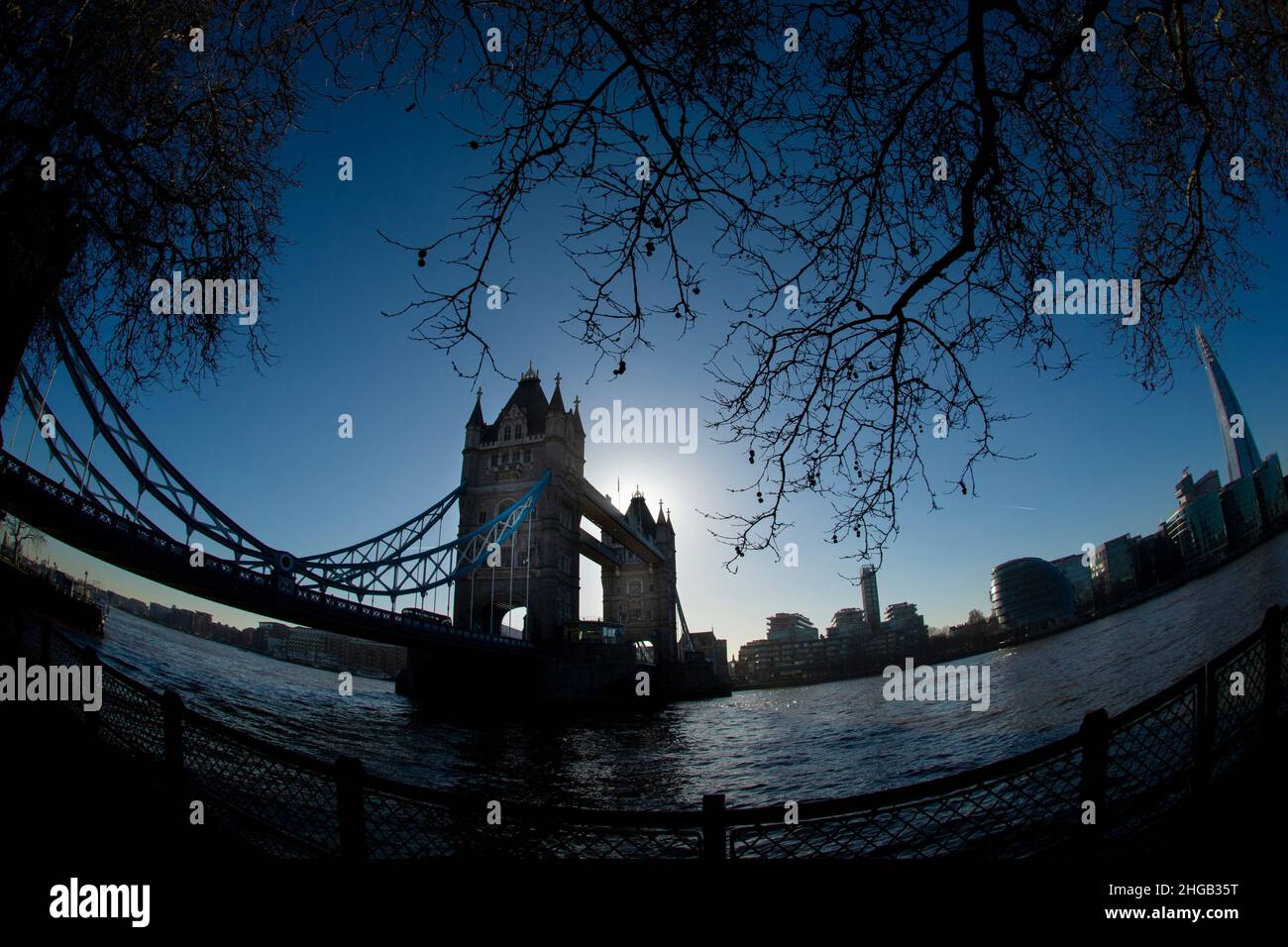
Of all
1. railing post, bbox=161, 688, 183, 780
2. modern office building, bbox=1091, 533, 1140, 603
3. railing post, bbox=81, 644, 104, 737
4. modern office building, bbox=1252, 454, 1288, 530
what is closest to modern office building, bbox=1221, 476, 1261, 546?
modern office building, bbox=1252, 454, 1288, 530

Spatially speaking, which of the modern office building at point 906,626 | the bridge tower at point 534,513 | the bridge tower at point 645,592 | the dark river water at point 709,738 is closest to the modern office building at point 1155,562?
the modern office building at point 906,626

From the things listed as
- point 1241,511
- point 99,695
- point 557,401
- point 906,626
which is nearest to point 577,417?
point 557,401

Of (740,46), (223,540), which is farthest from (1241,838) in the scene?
(223,540)

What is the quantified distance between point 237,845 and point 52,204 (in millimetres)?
4877

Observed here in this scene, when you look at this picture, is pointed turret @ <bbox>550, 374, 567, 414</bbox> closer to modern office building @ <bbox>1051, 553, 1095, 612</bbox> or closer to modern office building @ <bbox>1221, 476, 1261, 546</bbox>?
modern office building @ <bbox>1221, 476, 1261, 546</bbox>

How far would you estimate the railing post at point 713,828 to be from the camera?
2.72 metres

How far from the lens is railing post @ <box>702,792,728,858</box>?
107 inches

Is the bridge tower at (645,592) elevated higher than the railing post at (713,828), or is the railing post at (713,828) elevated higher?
the railing post at (713,828)

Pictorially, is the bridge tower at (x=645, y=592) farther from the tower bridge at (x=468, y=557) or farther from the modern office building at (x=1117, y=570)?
the modern office building at (x=1117, y=570)

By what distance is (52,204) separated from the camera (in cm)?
409

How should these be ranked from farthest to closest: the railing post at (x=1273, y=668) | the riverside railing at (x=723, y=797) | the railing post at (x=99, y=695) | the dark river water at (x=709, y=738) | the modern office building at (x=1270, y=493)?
1. the modern office building at (x=1270, y=493)
2. the dark river water at (x=709, y=738)
3. the railing post at (x=99, y=695)
4. the railing post at (x=1273, y=668)
5. the riverside railing at (x=723, y=797)

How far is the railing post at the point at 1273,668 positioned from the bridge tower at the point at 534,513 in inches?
1515
